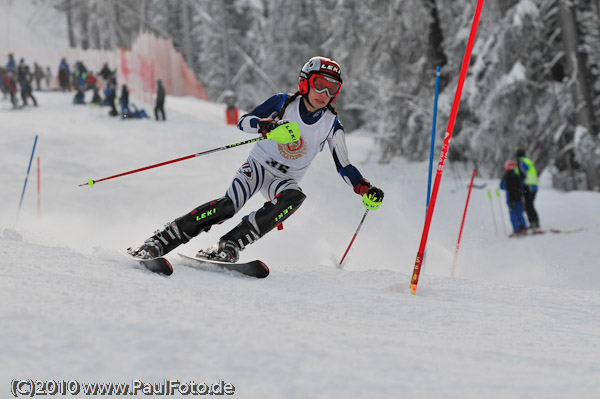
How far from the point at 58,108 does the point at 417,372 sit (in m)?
21.9

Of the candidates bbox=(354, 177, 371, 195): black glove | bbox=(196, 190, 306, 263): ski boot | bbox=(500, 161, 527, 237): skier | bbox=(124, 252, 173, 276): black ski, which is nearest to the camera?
bbox=(124, 252, 173, 276): black ski

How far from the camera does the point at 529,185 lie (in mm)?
11562

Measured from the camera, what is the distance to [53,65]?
3675 centimetres

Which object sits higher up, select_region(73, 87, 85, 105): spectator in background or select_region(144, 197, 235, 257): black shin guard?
select_region(73, 87, 85, 105): spectator in background

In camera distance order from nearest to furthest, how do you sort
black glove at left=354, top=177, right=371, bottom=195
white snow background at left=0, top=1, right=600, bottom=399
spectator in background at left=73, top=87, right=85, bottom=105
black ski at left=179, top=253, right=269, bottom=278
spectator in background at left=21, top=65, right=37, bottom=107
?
white snow background at left=0, top=1, right=600, bottom=399
black ski at left=179, top=253, right=269, bottom=278
black glove at left=354, top=177, right=371, bottom=195
spectator in background at left=21, top=65, right=37, bottom=107
spectator in background at left=73, top=87, right=85, bottom=105

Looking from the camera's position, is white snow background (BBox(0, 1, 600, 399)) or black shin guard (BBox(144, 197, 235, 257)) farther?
black shin guard (BBox(144, 197, 235, 257))

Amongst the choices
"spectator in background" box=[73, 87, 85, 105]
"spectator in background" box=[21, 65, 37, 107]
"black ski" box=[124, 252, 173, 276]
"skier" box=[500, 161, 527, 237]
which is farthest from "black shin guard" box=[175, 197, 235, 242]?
"spectator in background" box=[73, 87, 85, 105]

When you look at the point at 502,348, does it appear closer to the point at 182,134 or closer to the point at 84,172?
the point at 84,172

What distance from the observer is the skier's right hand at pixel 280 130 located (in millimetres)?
4609

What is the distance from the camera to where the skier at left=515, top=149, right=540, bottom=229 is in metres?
11.6

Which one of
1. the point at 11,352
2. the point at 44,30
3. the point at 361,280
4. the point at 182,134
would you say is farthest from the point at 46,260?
the point at 44,30

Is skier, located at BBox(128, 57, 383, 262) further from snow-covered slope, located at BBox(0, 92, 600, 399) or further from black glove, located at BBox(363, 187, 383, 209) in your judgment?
snow-covered slope, located at BBox(0, 92, 600, 399)

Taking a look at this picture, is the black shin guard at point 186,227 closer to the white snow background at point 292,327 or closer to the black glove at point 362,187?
the white snow background at point 292,327

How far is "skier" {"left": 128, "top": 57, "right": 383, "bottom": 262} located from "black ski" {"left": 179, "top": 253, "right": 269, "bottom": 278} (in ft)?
0.28
